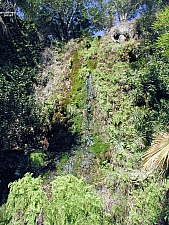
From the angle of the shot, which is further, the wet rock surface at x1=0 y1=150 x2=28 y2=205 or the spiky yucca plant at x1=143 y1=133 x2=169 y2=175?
the wet rock surface at x1=0 y1=150 x2=28 y2=205

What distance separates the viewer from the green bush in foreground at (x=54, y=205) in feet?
15.2

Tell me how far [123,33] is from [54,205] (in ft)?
27.3

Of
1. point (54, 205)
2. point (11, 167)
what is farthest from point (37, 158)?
point (54, 205)

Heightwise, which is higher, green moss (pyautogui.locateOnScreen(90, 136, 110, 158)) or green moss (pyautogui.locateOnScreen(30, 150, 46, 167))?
green moss (pyautogui.locateOnScreen(90, 136, 110, 158))

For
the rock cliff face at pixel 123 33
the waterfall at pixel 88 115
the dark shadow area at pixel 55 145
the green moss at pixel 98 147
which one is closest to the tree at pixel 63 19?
the rock cliff face at pixel 123 33

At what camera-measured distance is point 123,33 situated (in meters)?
11.0

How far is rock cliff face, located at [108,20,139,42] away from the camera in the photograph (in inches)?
430

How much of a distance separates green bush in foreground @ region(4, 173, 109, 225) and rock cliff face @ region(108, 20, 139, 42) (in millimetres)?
7511

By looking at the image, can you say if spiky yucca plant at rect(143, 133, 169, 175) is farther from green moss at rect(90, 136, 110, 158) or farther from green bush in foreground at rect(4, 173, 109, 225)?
green moss at rect(90, 136, 110, 158)

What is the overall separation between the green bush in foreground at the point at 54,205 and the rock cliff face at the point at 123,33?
7511 millimetres

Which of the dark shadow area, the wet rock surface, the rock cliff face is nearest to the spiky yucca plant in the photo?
the dark shadow area

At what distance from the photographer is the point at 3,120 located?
25.8 feet

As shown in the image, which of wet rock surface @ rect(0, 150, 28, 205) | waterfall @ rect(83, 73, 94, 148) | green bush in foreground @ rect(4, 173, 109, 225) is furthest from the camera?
waterfall @ rect(83, 73, 94, 148)

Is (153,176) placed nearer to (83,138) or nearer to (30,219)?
(83,138)
